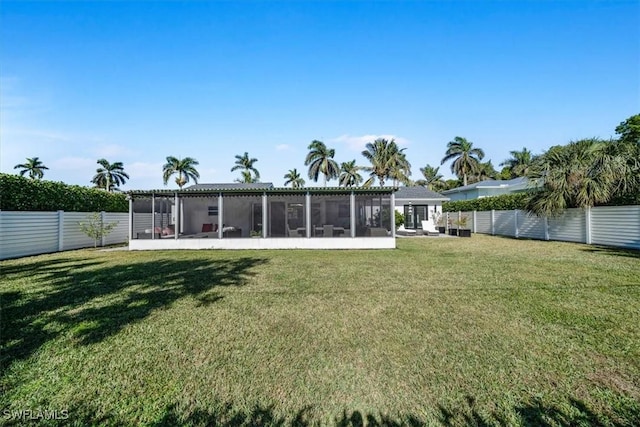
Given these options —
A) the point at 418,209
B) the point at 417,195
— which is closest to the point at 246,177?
the point at 417,195

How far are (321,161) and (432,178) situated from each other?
2590 cm

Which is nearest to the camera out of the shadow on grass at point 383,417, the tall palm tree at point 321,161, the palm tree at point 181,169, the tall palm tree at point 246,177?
the shadow on grass at point 383,417

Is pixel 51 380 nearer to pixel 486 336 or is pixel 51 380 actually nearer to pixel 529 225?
pixel 486 336

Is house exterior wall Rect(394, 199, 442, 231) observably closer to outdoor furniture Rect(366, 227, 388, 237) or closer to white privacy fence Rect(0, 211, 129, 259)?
outdoor furniture Rect(366, 227, 388, 237)

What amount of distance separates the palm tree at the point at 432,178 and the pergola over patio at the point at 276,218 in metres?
39.5

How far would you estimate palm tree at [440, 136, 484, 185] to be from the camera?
4050 centimetres

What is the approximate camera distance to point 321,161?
3725 cm

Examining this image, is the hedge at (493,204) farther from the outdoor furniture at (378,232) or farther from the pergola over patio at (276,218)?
the outdoor furniture at (378,232)

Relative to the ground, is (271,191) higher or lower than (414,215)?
higher

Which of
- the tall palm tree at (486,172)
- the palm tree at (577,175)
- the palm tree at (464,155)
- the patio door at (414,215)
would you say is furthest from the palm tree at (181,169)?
the tall palm tree at (486,172)

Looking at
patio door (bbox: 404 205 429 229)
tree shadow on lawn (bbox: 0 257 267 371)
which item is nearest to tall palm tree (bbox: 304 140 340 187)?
patio door (bbox: 404 205 429 229)

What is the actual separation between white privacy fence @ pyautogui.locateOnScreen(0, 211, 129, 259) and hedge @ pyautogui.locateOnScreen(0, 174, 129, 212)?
0.27 m

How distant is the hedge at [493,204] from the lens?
18.1 m

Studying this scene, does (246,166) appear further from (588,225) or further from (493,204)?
(588,225)
